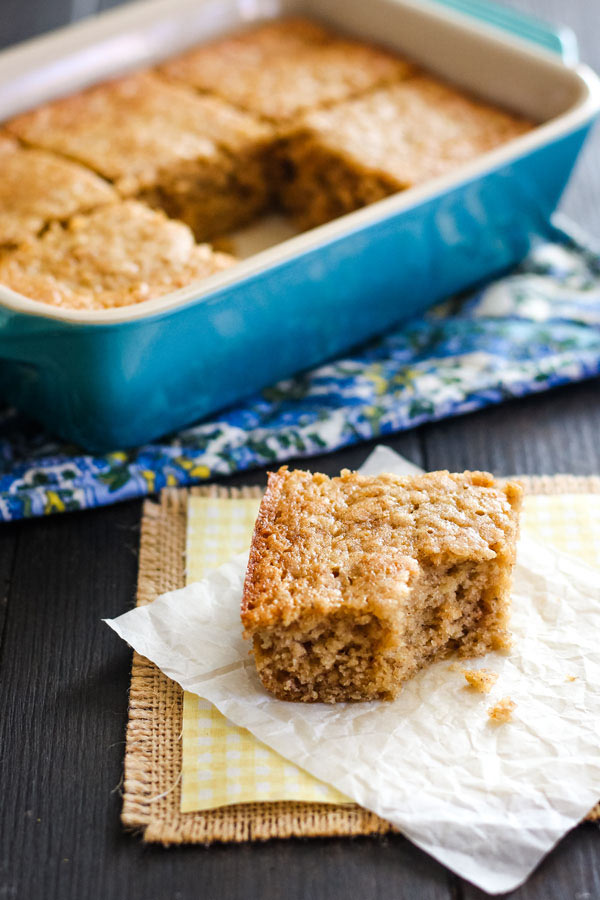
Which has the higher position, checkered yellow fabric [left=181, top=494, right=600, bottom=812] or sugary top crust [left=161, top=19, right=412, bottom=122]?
sugary top crust [left=161, top=19, right=412, bottom=122]

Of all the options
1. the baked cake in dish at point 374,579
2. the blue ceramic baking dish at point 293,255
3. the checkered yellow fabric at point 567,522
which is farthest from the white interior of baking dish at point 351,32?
the baked cake in dish at point 374,579

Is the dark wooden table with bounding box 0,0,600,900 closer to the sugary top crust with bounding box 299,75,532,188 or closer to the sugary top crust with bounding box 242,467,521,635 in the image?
the sugary top crust with bounding box 242,467,521,635

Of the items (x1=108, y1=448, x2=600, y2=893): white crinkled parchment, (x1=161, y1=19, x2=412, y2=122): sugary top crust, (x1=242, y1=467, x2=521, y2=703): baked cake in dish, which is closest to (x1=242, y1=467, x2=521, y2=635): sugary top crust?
(x1=242, y1=467, x2=521, y2=703): baked cake in dish

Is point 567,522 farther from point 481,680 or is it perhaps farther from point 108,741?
point 108,741

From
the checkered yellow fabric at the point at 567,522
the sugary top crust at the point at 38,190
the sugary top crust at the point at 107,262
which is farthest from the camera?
the sugary top crust at the point at 38,190

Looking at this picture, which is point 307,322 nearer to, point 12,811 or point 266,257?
point 266,257

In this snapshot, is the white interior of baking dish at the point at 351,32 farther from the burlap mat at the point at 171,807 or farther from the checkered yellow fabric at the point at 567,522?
the burlap mat at the point at 171,807
